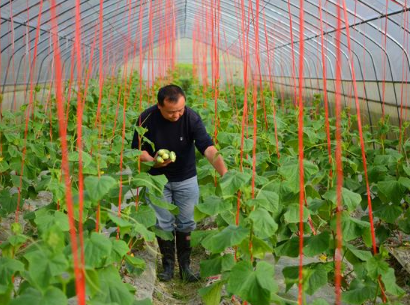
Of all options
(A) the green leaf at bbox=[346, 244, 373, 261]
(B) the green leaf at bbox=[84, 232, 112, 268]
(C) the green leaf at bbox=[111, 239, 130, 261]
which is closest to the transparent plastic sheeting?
(A) the green leaf at bbox=[346, 244, 373, 261]

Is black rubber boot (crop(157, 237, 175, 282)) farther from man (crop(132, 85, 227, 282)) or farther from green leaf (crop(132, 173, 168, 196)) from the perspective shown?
green leaf (crop(132, 173, 168, 196))

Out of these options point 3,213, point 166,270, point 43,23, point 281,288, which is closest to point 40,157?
point 3,213

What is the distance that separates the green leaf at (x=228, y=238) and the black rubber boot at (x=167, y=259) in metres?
1.60

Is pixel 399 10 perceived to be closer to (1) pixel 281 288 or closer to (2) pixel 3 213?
(1) pixel 281 288

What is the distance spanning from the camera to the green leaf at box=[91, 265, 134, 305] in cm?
246

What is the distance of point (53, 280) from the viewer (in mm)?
2154

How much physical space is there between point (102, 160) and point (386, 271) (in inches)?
67.0

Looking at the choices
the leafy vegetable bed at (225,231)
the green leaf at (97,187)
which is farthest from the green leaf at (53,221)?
the green leaf at (97,187)

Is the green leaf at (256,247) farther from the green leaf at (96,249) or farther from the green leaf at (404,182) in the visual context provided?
the green leaf at (404,182)

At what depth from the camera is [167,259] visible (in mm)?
4570

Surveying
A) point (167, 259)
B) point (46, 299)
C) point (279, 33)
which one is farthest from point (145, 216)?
point (279, 33)

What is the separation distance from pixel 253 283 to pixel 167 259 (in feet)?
6.32

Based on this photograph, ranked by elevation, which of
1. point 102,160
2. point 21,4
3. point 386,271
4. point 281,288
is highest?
point 21,4

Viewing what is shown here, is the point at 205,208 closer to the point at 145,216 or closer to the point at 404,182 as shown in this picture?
the point at 145,216
